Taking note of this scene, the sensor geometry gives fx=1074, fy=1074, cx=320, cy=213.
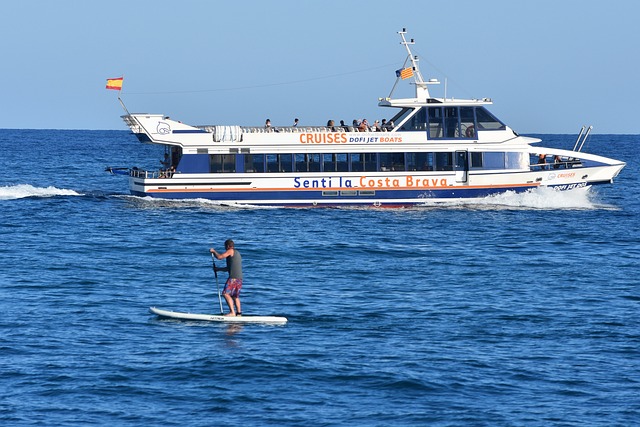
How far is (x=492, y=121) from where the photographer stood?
4941 centimetres

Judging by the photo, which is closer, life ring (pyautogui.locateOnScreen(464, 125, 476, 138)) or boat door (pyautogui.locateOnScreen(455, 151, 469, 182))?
boat door (pyautogui.locateOnScreen(455, 151, 469, 182))

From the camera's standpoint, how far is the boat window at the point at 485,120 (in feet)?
161

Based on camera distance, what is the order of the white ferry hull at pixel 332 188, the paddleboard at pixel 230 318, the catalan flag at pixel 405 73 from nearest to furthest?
the paddleboard at pixel 230 318
the white ferry hull at pixel 332 188
the catalan flag at pixel 405 73

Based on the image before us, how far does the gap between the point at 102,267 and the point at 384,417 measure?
17.3 meters

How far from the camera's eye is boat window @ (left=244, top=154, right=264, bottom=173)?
4831cm

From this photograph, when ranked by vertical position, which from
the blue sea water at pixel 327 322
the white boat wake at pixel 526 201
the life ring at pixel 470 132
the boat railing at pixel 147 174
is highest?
the life ring at pixel 470 132

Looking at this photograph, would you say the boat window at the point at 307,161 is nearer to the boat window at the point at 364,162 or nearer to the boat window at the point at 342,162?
the boat window at the point at 342,162

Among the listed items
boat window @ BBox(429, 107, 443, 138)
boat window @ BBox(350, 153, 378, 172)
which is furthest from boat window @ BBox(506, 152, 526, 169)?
boat window @ BBox(350, 153, 378, 172)

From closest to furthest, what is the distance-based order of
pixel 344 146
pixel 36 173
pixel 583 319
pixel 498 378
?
pixel 498 378, pixel 583 319, pixel 344 146, pixel 36 173

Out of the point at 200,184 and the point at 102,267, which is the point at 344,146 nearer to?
the point at 200,184

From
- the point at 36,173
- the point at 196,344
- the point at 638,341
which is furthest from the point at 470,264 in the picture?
the point at 36,173

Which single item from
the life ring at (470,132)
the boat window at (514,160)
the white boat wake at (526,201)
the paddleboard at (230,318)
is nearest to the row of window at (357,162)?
the boat window at (514,160)

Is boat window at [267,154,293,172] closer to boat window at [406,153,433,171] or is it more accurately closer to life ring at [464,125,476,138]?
boat window at [406,153,433,171]

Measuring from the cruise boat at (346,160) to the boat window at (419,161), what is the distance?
5 centimetres
